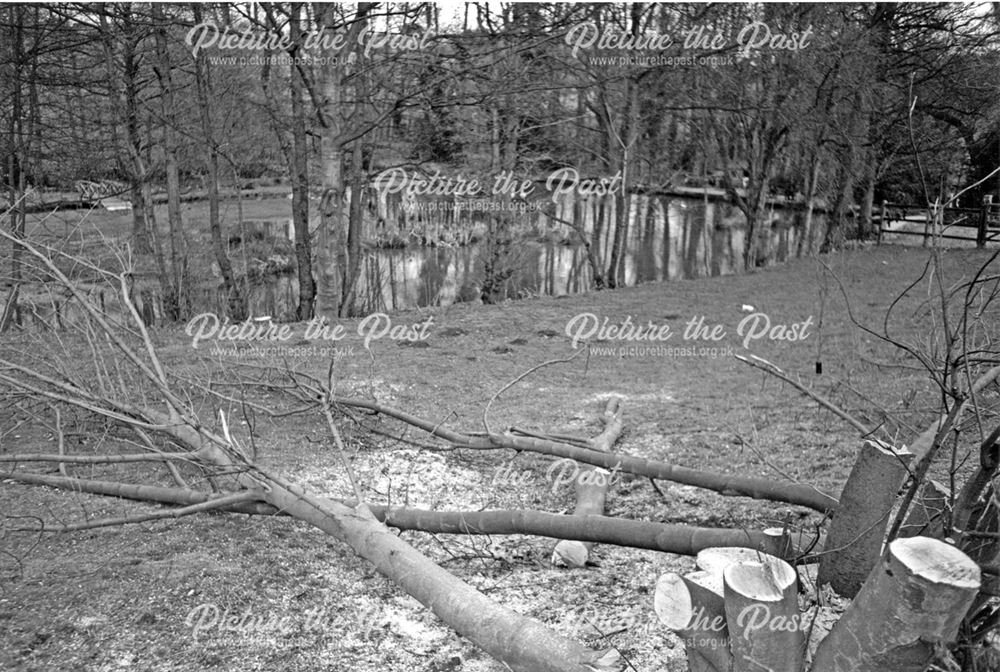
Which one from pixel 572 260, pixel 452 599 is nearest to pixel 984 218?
pixel 572 260

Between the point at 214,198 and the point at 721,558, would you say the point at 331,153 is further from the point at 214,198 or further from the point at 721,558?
the point at 721,558

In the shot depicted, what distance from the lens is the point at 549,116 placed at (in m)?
15.9

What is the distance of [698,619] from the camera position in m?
2.57

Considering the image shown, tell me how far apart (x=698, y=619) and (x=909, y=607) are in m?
0.69

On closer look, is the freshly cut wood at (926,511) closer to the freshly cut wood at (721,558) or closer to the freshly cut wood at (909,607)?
the freshly cut wood at (721,558)

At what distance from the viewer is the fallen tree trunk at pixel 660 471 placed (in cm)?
439

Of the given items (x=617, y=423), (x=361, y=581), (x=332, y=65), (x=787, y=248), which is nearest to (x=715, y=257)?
(x=787, y=248)

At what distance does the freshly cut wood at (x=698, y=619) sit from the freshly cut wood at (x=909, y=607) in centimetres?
39

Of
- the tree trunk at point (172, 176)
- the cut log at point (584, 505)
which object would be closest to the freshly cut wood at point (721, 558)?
the cut log at point (584, 505)

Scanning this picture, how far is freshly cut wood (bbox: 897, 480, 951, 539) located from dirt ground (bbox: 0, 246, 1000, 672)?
533mm

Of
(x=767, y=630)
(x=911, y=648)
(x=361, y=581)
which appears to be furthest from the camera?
(x=361, y=581)

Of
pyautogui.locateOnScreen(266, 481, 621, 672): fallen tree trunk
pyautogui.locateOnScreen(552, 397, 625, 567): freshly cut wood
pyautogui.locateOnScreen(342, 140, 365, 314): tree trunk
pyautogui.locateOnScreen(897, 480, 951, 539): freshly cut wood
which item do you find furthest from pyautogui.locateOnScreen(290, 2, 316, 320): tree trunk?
pyautogui.locateOnScreen(897, 480, 951, 539): freshly cut wood

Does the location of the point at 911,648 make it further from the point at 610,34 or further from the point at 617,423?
the point at 610,34

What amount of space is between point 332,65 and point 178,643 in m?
8.93
